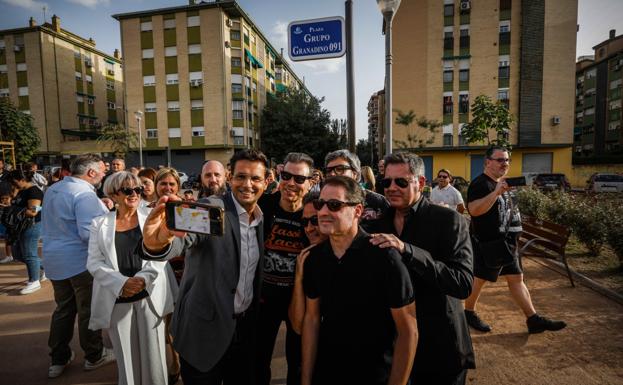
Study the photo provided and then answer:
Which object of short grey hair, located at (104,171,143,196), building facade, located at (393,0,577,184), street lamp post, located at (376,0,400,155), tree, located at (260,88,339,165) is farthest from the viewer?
tree, located at (260,88,339,165)

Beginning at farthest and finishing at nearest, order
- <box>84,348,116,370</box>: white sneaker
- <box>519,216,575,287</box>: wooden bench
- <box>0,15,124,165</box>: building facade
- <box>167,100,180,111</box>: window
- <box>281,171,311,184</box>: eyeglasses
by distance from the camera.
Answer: <box>0,15,124,165</box>: building facade → <box>167,100,180,111</box>: window → <box>519,216,575,287</box>: wooden bench → <box>84,348,116,370</box>: white sneaker → <box>281,171,311,184</box>: eyeglasses

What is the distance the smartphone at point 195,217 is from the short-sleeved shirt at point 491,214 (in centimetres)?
313

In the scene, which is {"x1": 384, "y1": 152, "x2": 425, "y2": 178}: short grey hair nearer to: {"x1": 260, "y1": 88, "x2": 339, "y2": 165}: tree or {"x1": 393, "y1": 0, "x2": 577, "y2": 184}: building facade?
{"x1": 393, "y1": 0, "x2": 577, "y2": 184}: building facade

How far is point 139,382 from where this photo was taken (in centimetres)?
267

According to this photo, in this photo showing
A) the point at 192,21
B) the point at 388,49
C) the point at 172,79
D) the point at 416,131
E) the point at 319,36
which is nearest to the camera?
the point at 319,36

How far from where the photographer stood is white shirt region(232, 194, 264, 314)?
7.00 ft

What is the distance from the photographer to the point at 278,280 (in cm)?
238

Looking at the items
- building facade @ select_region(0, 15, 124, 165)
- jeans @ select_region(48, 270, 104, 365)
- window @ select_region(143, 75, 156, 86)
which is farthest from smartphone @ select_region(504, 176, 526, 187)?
building facade @ select_region(0, 15, 124, 165)

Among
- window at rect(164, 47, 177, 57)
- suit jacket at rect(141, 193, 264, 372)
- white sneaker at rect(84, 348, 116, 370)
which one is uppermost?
window at rect(164, 47, 177, 57)

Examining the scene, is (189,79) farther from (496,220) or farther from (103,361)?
(496,220)

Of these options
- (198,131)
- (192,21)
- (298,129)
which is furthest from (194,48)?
(298,129)

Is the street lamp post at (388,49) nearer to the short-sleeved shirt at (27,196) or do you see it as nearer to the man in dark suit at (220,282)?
the man in dark suit at (220,282)

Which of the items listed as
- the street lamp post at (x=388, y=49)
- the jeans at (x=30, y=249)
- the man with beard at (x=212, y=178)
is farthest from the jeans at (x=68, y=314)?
the street lamp post at (x=388, y=49)

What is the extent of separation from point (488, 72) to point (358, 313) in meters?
33.9
